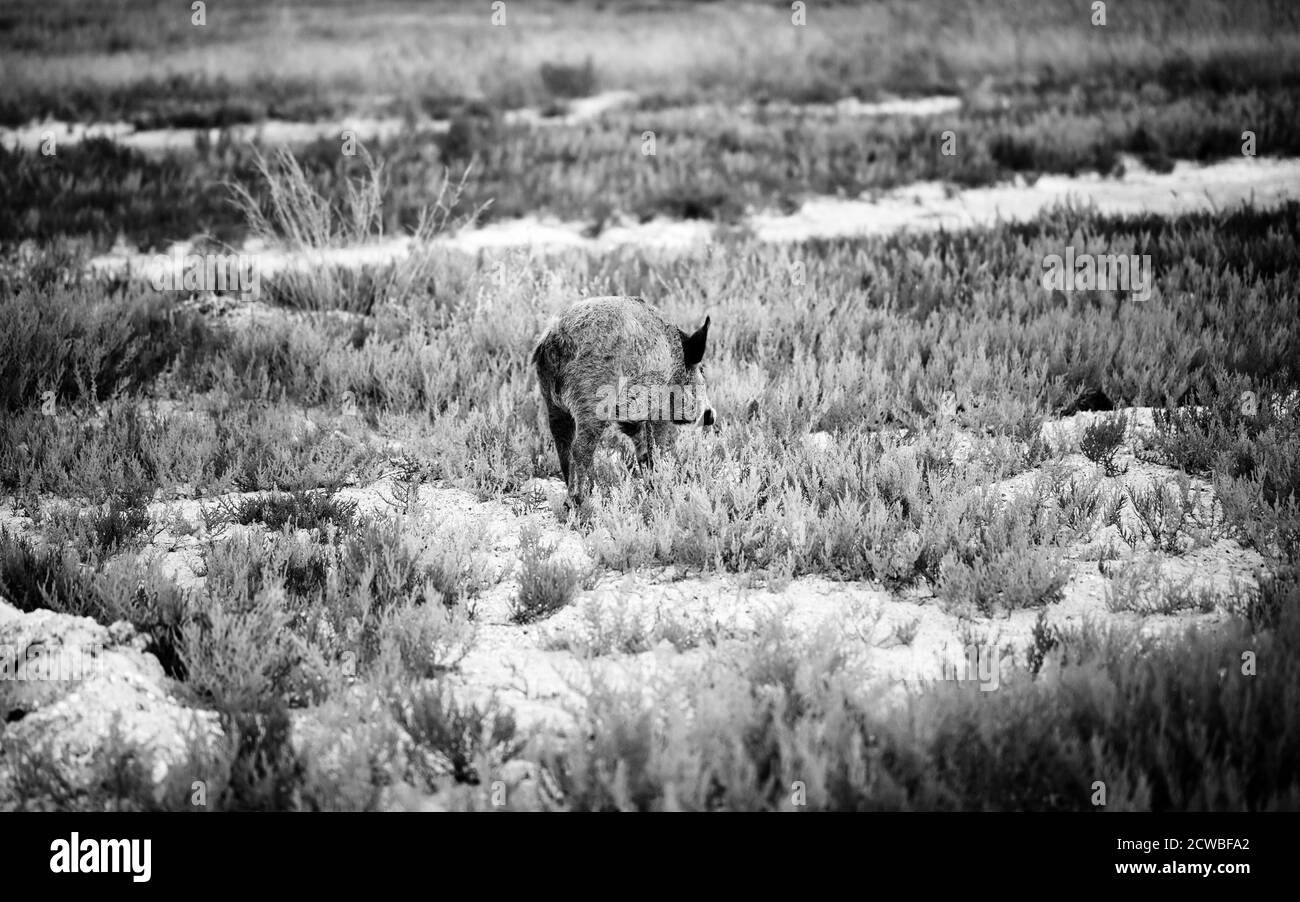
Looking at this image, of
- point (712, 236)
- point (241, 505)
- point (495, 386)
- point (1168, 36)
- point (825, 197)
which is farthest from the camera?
point (1168, 36)

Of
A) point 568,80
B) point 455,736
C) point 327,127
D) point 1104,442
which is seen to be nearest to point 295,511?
point 455,736

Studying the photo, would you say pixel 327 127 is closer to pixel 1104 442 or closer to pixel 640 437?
pixel 640 437

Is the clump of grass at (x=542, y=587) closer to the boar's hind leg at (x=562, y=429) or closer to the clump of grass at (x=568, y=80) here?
the boar's hind leg at (x=562, y=429)

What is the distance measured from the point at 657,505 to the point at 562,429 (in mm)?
687

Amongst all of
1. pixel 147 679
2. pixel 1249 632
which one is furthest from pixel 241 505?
pixel 1249 632

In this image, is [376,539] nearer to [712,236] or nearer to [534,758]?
[534,758]

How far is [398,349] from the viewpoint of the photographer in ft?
25.6

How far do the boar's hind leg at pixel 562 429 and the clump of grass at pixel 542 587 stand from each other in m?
0.83

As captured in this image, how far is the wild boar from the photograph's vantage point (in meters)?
4.68

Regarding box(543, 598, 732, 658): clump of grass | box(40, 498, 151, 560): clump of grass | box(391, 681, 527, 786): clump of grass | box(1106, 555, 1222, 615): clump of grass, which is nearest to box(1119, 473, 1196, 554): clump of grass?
box(1106, 555, 1222, 615): clump of grass

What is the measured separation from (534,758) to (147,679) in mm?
1731

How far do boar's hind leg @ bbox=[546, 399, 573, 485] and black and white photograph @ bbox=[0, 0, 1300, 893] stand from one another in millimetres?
70

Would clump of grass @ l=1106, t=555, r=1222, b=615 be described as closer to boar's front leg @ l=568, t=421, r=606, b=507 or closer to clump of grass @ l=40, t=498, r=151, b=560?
boar's front leg @ l=568, t=421, r=606, b=507

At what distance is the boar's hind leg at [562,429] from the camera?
5160mm
